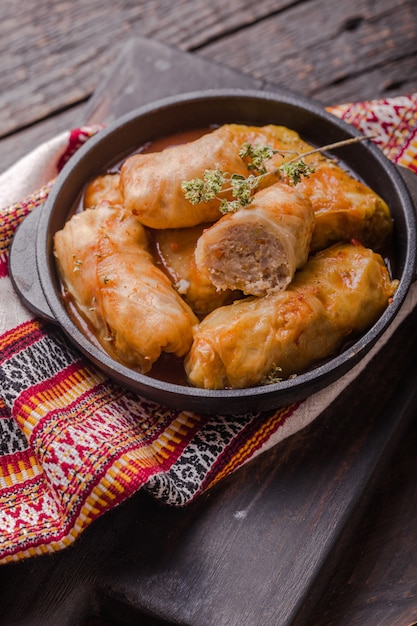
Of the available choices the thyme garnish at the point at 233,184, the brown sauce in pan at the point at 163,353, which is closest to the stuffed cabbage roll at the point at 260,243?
the thyme garnish at the point at 233,184

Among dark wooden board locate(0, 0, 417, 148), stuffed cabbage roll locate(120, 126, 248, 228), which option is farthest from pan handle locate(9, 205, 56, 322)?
dark wooden board locate(0, 0, 417, 148)

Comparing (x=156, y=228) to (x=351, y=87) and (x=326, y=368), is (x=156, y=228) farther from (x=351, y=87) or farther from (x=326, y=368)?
(x=351, y=87)

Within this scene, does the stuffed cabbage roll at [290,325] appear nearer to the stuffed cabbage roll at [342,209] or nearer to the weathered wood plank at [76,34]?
the stuffed cabbage roll at [342,209]

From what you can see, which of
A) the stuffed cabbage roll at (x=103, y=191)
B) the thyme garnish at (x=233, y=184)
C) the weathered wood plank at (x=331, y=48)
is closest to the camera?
the thyme garnish at (x=233, y=184)

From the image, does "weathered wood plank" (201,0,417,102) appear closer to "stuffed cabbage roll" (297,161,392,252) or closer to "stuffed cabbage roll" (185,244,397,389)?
"stuffed cabbage roll" (297,161,392,252)

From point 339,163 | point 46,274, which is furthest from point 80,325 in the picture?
point 339,163

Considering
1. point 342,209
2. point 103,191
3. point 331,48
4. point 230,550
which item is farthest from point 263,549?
point 331,48
